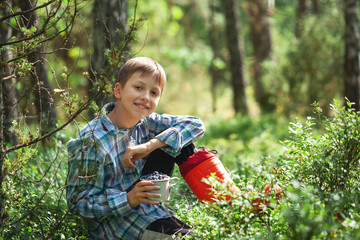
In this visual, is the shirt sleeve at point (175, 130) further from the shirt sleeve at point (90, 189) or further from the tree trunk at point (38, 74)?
the tree trunk at point (38, 74)

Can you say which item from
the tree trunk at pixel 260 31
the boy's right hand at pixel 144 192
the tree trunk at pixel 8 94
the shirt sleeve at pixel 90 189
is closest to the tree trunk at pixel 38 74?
the tree trunk at pixel 8 94

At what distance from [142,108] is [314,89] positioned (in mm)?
8152

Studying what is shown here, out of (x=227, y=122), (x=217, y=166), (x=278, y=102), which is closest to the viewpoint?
(x=217, y=166)

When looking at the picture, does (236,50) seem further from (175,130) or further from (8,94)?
(175,130)

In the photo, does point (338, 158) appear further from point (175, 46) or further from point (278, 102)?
point (175, 46)

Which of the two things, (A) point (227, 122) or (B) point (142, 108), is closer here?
(B) point (142, 108)

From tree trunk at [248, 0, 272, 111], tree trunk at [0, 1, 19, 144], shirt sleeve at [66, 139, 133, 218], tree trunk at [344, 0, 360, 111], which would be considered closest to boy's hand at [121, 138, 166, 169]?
shirt sleeve at [66, 139, 133, 218]

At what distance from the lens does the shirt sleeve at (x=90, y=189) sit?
8.66ft

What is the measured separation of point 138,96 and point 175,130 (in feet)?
1.08

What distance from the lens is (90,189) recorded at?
2734 mm

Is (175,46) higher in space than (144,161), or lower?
higher

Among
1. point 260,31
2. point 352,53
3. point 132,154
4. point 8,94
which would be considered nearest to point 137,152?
point 132,154

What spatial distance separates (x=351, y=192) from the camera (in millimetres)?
2504

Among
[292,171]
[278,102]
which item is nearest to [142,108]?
[292,171]
